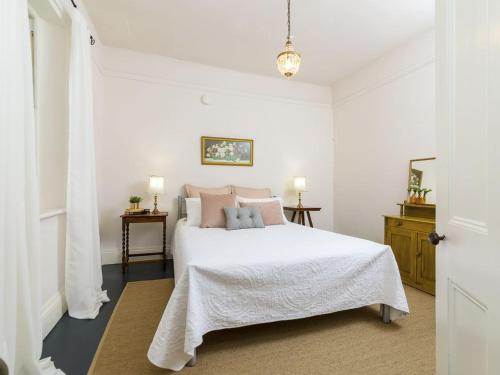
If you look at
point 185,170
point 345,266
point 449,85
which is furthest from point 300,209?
point 449,85

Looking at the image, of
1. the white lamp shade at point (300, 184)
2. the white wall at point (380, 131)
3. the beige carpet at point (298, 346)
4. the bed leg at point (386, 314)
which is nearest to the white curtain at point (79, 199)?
the beige carpet at point (298, 346)

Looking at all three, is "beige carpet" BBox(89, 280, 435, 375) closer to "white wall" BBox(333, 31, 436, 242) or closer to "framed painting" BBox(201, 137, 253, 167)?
"white wall" BBox(333, 31, 436, 242)

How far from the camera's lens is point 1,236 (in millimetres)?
1115

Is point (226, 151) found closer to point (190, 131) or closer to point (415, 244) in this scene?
point (190, 131)

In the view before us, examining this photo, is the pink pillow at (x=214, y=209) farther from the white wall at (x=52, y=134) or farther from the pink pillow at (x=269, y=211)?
the white wall at (x=52, y=134)

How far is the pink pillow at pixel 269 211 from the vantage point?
3.19m

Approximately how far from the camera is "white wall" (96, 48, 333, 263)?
356 cm

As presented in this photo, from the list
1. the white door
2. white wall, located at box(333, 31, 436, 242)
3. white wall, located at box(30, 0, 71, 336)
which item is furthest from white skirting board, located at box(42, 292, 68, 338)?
white wall, located at box(333, 31, 436, 242)

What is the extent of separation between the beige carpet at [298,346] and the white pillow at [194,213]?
1.11 meters

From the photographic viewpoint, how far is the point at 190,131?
3906mm

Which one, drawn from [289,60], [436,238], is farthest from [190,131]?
[436,238]

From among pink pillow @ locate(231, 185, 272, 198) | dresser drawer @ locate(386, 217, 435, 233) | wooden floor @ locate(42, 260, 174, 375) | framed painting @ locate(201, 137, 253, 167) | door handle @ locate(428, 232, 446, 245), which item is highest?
framed painting @ locate(201, 137, 253, 167)

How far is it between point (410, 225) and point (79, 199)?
3176 millimetres

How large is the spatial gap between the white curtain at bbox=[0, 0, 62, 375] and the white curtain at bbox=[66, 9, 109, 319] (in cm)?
68
